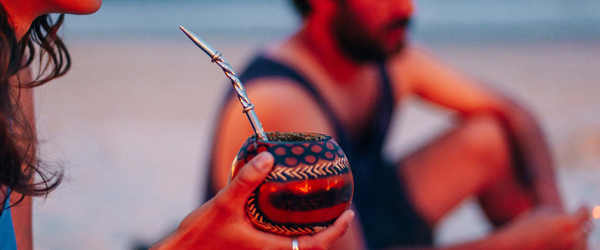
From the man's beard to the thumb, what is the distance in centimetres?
90

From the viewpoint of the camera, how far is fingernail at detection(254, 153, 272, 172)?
2.36 feet

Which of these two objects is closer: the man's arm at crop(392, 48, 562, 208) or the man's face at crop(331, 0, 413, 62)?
the man's face at crop(331, 0, 413, 62)

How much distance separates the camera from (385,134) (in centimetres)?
182

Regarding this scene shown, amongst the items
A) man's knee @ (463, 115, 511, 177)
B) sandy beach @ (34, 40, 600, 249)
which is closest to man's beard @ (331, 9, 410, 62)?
man's knee @ (463, 115, 511, 177)

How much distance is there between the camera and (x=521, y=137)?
5.82 ft

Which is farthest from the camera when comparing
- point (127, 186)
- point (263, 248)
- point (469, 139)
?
point (127, 186)

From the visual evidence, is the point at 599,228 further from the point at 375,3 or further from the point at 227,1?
the point at 227,1

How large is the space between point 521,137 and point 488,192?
0.69 feet

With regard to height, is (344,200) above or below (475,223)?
above

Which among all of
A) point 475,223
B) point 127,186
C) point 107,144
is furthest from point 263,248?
point 107,144

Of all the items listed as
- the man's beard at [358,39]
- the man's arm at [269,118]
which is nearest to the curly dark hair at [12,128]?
the man's arm at [269,118]

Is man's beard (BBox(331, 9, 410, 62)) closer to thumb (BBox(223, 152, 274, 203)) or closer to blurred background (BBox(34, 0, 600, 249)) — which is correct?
blurred background (BBox(34, 0, 600, 249))

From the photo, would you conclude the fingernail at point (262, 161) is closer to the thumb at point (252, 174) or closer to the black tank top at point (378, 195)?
the thumb at point (252, 174)

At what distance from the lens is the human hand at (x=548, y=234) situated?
4.75 ft
